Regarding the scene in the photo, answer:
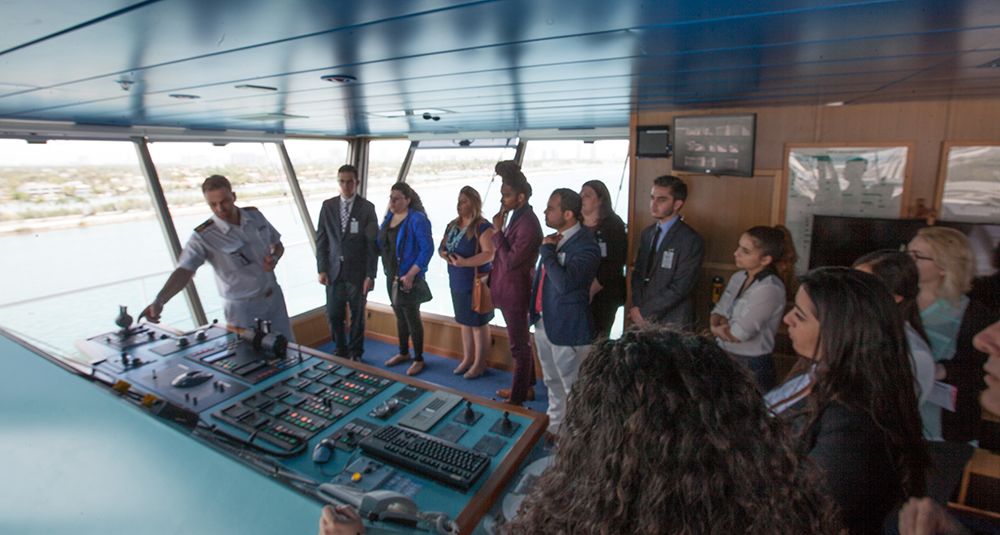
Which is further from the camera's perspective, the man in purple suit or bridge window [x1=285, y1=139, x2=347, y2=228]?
bridge window [x1=285, y1=139, x2=347, y2=228]

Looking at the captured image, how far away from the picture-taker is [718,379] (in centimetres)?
67

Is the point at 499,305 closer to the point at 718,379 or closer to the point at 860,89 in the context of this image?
the point at 860,89

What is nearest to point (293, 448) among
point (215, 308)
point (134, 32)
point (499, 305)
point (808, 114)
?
point (134, 32)

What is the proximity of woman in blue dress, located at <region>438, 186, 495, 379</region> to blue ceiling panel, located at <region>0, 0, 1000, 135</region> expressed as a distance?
1391 mm

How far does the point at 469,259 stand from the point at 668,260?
A: 4.80ft

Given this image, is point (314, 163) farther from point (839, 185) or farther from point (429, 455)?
point (839, 185)

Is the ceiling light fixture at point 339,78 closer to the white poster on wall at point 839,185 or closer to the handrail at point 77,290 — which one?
the white poster on wall at point 839,185

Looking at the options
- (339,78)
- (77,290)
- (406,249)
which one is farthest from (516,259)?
(77,290)

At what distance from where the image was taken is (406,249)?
3.86 metres

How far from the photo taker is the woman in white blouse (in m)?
2.33

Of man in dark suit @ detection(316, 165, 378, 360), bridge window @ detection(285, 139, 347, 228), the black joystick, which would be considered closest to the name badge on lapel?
man in dark suit @ detection(316, 165, 378, 360)

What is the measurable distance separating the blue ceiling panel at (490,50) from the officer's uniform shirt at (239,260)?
83 cm

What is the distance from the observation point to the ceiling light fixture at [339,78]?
1553mm

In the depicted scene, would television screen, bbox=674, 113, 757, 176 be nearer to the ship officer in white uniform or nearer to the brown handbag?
the brown handbag
